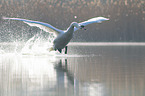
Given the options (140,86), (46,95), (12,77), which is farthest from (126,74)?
(46,95)

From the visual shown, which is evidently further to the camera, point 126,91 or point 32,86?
point 32,86

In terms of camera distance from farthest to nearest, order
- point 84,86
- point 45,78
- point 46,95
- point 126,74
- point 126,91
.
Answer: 1. point 126,74
2. point 45,78
3. point 84,86
4. point 126,91
5. point 46,95

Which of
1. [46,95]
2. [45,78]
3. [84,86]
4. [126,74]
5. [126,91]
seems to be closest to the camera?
[46,95]

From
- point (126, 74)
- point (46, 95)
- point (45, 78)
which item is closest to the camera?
point (46, 95)

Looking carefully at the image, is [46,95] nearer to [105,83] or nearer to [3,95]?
[3,95]

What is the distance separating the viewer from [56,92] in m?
13.3

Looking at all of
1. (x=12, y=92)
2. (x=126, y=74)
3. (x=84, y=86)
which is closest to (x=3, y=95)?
(x=12, y=92)

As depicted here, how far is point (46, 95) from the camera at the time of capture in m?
12.7

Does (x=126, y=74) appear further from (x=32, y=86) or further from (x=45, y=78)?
(x=32, y=86)

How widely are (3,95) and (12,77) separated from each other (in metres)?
4.52

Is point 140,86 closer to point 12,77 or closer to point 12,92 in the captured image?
point 12,92

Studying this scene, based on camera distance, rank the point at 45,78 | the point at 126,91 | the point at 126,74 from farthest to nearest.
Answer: the point at 126,74, the point at 45,78, the point at 126,91

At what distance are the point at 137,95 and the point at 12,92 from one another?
13.7ft

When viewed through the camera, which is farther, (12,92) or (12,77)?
(12,77)
